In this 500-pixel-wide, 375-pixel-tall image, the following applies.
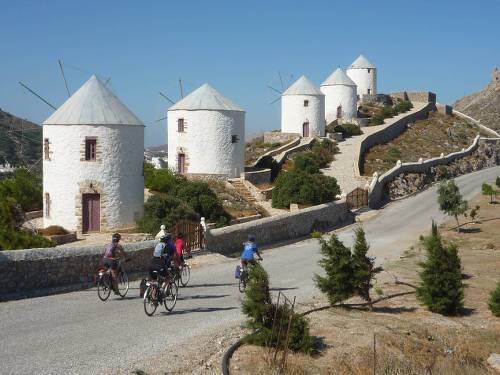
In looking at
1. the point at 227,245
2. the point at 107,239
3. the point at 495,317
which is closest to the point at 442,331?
the point at 495,317

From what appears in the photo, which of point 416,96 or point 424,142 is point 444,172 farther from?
point 416,96

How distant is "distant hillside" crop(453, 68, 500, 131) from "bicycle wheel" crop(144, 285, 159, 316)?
7391cm

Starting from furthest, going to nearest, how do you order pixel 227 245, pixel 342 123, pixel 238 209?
pixel 342 123 → pixel 238 209 → pixel 227 245

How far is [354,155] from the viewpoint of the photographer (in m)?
48.7

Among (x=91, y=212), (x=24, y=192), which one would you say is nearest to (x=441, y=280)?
(x=91, y=212)

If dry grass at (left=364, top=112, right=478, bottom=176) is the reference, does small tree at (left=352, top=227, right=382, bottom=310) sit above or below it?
below

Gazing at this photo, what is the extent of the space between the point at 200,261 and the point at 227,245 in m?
2.07

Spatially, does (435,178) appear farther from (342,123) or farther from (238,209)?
(238,209)

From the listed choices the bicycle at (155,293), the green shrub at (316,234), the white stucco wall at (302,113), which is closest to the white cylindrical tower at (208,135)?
the green shrub at (316,234)

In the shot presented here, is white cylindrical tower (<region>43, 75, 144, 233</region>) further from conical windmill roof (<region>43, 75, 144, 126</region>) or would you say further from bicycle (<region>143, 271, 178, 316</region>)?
bicycle (<region>143, 271, 178, 316</region>)

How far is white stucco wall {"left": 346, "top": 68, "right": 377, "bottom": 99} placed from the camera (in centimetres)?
7175

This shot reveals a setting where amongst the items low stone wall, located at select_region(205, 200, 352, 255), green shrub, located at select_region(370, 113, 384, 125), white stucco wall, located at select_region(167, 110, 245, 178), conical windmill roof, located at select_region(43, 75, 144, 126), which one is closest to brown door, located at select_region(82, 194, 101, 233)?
conical windmill roof, located at select_region(43, 75, 144, 126)

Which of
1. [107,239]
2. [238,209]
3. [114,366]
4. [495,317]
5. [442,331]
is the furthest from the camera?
[238,209]

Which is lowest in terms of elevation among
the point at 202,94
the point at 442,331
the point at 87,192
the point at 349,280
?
the point at 442,331
